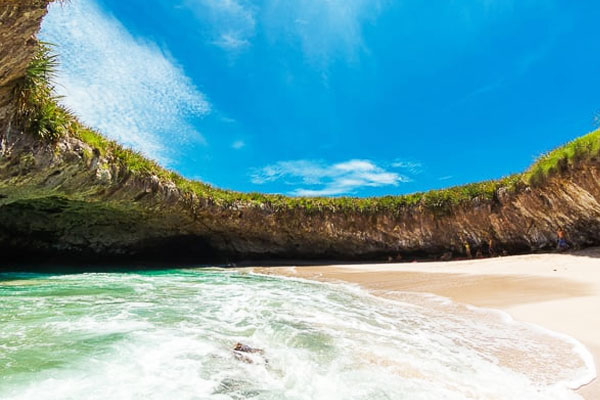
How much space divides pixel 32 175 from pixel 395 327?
32.3ft

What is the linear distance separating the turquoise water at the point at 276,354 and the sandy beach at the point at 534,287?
0.46 meters

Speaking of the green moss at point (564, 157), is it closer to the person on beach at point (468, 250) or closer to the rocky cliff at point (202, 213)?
the rocky cliff at point (202, 213)

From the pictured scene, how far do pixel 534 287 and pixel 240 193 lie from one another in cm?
1414

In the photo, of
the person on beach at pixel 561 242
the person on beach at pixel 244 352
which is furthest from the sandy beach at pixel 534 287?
the person on beach at pixel 244 352

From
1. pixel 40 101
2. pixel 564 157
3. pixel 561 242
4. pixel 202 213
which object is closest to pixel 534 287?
pixel 561 242

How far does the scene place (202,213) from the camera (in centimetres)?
1675

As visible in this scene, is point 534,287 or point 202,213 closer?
point 534,287

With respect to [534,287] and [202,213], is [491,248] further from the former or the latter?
[202,213]

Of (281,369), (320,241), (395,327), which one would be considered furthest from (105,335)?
(320,241)

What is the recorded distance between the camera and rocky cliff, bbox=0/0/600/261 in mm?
8500

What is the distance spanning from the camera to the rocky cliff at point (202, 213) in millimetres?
8500

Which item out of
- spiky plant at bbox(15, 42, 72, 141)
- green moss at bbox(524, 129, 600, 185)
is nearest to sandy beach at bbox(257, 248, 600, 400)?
green moss at bbox(524, 129, 600, 185)

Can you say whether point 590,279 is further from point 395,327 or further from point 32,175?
point 32,175

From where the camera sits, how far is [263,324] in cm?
502
